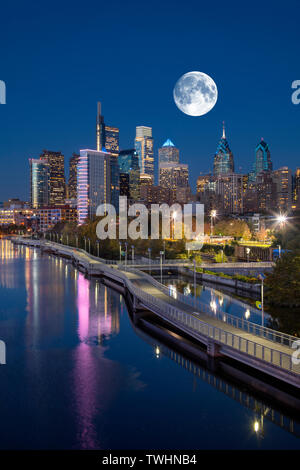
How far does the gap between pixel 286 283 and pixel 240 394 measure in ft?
72.9

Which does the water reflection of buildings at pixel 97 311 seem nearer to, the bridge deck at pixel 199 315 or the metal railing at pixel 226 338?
the bridge deck at pixel 199 315

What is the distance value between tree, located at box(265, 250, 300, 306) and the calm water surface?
51.2 ft

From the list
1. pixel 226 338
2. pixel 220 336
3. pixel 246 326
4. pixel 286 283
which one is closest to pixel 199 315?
pixel 246 326

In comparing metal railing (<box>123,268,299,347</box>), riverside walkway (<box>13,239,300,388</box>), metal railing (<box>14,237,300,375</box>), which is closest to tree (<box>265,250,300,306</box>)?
metal railing (<box>123,268,299,347</box>)

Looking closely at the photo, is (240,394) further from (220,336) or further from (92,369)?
(92,369)

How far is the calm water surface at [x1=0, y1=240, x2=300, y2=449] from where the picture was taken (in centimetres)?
1892

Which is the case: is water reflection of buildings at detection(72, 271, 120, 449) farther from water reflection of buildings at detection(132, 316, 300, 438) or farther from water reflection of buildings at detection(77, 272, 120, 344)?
water reflection of buildings at detection(132, 316, 300, 438)

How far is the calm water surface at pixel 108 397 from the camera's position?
18.9 meters

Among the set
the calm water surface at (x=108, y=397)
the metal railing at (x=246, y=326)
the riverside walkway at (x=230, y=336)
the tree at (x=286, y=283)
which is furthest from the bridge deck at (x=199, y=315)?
the tree at (x=286, y=283)

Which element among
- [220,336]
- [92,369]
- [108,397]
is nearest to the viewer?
[108,397]

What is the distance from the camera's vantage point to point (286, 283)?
142ft

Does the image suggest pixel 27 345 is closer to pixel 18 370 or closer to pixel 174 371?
pixel 18 370
